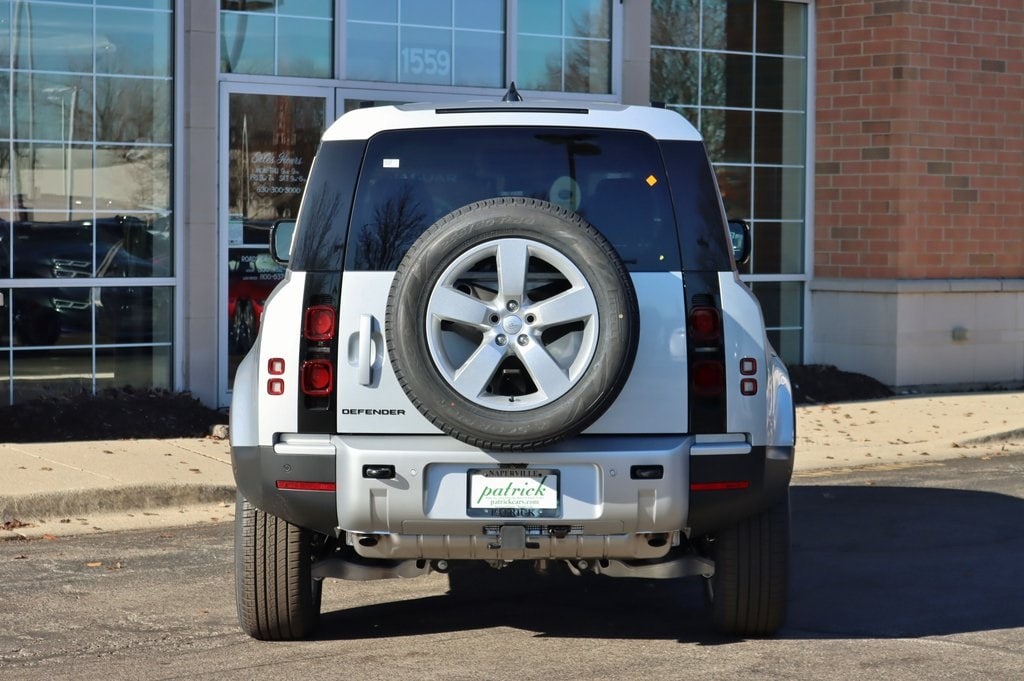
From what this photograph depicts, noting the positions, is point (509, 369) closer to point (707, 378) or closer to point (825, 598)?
point (707, 378)

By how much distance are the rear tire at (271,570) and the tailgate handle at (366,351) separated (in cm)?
70

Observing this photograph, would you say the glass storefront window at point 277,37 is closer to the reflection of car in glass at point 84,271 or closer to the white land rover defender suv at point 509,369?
the reflection of car in glass at point 84,271

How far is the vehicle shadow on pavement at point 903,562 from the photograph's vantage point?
6.31m

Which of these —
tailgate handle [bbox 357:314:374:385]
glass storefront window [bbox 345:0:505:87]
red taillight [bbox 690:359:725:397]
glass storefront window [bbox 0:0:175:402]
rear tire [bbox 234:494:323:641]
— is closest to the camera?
tailgate handle [bbox 357:314:374:385]

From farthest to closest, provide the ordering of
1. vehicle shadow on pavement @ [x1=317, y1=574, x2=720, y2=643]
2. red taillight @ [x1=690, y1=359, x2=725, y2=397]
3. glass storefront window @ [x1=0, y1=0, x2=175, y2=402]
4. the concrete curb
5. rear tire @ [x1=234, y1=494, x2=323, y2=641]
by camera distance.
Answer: glass storefront window @ [x1=0, y1=0, x2=175, y2=402] < the concrete curb < vehicle shadow on pavement @ [x1=317, y1=574, x2=720, y2=643] < rear tire @ [x1=234, y1=494, x2=323, y2=641] < red taillight @ [x1=690, y1=359, x2=725, y2=397]

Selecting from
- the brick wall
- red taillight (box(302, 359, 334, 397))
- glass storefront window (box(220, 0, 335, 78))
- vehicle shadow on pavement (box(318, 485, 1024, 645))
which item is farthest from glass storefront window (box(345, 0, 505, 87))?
red taillight (box(302, 359, 334, 397))

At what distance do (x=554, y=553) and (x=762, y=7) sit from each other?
36.3 ft

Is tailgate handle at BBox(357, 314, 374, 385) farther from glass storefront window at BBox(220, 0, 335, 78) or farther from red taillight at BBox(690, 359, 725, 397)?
glass storefront window at BBox(220, 0, 335, 78)

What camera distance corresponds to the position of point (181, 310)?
39.6 ft

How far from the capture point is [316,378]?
5.37m

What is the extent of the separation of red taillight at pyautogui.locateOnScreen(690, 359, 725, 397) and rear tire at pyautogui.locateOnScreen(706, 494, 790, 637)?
589 mm

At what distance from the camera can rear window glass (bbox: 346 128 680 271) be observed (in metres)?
5.48

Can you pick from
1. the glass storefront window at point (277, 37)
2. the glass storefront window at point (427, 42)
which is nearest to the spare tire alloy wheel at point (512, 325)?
the glass storefront window at point (277, 37)

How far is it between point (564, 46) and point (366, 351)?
360 inches
